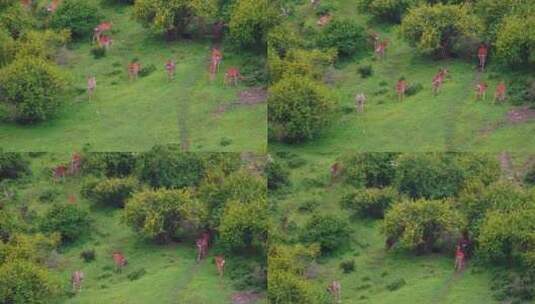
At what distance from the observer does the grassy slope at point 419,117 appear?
127ft

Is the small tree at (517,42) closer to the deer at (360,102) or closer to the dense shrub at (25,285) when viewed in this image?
the deer at (360,102)

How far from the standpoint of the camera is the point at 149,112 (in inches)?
1545

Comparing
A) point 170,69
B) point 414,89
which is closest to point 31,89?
point 170,69

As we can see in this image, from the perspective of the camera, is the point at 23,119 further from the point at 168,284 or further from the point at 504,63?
the point at 504,63

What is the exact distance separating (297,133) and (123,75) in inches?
130

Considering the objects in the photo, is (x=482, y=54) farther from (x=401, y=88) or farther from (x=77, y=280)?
(x=77, y=280)

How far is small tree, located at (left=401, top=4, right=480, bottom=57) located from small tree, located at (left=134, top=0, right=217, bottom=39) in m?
3.29

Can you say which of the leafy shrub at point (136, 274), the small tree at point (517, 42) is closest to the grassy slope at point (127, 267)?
the leafy shrub at point (136, 274)

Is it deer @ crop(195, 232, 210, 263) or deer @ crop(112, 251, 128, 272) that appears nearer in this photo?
deer @ crop(112, 251, 128, 272)

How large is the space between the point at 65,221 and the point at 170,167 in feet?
6.24

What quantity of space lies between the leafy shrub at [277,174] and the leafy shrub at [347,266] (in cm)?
162

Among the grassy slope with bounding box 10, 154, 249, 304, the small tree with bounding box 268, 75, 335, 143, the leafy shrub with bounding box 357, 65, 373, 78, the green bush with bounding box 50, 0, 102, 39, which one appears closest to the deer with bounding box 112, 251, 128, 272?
the grassy slope with bounding box 10, 154, 249, 304

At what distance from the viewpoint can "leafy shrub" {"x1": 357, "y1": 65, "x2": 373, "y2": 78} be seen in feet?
130

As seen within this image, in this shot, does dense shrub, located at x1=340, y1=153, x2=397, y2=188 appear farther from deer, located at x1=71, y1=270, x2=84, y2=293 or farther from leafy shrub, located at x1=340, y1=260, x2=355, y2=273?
deer, located at x1=71, y1=270, x2=84, y2=293
